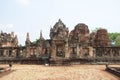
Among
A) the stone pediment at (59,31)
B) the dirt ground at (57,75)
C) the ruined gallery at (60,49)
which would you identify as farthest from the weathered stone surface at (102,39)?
the dirt ground at (57,75)

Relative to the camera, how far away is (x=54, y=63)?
99.1 ft

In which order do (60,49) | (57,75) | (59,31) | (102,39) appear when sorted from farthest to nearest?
(102,39) → (60,49) → (59,31) → (57,75)

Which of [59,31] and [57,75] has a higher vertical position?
[59,31]

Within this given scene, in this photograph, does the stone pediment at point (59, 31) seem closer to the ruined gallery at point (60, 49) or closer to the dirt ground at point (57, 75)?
the ruined gallery at point (60, 49)

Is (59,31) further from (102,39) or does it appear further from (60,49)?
(102,39)

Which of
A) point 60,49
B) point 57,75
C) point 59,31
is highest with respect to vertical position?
point 59,31

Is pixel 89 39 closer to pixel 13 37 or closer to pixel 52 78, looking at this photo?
pixel 13 37

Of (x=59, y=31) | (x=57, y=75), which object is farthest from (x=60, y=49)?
(x=57, y=75)

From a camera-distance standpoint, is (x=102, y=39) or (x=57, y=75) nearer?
(x=57, y=75)

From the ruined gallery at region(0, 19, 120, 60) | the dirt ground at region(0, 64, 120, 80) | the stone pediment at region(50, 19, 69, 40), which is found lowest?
the dirt ground at region(0, 64, 120, 80)

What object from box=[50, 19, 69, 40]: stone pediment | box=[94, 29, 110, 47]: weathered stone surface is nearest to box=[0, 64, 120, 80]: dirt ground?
box=[50, 19, 69, 40]: stone pediment

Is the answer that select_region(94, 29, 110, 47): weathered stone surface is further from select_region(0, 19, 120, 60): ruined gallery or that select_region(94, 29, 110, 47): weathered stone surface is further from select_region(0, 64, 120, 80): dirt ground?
select_region(0, 64, 120, 80): dirt ground

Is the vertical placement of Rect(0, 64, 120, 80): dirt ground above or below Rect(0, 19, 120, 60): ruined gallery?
below

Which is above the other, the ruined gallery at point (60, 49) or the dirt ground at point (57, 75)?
the ruined gallery at point (60, 49)
